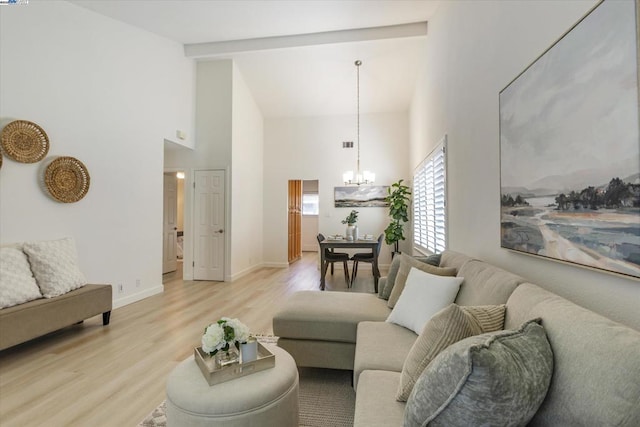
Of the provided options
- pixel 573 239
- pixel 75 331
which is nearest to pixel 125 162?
pixel 75 331

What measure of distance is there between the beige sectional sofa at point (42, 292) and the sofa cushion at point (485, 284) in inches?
136

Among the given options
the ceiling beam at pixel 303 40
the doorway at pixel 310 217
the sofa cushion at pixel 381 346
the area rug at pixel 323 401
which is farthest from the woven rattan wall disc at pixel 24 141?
the doorway at pixel 310 217

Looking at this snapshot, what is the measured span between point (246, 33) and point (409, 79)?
314 cm

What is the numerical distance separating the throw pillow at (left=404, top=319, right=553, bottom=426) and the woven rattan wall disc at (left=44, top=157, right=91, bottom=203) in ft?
13.1

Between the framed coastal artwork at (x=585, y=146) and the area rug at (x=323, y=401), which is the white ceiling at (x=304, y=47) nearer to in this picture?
the framed coastal artwork at (x=585, y=146)

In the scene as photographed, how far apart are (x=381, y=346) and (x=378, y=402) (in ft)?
1.78

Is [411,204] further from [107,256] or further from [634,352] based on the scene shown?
[634,352]

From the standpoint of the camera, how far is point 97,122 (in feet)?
12.2

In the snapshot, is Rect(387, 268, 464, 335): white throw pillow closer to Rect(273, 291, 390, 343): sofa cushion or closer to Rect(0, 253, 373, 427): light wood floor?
Rect(273, 291, 390, 343): sofa cushion

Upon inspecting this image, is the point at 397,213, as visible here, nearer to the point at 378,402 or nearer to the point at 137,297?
the point at 137,297

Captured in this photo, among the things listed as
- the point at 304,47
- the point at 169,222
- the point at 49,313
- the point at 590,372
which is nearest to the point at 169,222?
the point at 169,222

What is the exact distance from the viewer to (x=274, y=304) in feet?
13.5

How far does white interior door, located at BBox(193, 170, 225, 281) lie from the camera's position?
18.6 ft

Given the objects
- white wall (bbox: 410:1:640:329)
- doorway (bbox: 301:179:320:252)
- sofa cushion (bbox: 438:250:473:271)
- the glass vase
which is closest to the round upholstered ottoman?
the glass vase
